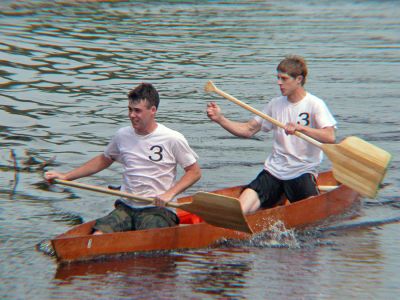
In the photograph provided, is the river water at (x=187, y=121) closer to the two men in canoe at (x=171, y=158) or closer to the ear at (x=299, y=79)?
the two men in canoe at (x=171, y=158)

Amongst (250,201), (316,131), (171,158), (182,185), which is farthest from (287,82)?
(182,185)

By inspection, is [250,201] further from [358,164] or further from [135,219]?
[135,219]

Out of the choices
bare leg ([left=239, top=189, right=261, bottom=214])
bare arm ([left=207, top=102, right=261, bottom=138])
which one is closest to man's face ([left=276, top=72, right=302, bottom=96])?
bare arm ([left=207, top=102, right=261, bottom=138])

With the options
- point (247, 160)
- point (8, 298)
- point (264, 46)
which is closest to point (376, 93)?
point (247, 160)

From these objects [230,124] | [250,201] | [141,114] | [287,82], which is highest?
[287,82]

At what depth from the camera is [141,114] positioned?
9.49 meters

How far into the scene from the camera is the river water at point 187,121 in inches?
360

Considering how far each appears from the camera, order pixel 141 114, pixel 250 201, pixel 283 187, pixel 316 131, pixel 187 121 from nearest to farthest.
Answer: pixel 141 114
pixel 316 131
pixel 250 201
pixel 283 187
pixel 187 121

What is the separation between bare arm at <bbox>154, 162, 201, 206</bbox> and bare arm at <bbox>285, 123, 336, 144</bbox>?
4.77 ft

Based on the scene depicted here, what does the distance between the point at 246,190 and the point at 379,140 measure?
18.9 ft

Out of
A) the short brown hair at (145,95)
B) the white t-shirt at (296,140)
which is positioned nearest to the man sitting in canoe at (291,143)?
the white t-shirt at (296,140)

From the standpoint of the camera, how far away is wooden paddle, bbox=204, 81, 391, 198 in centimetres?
1099

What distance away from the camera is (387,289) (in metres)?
8.89

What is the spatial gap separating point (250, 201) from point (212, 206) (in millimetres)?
1441
